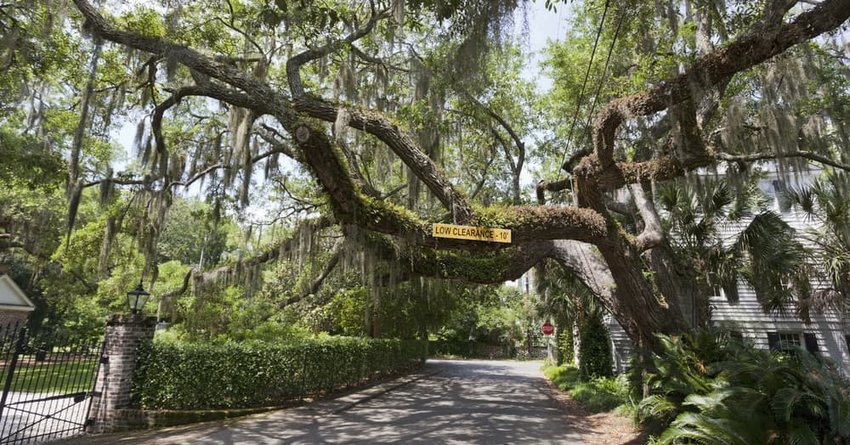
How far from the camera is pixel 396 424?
7.75m

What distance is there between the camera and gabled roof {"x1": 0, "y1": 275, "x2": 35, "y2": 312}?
1497 centimetres

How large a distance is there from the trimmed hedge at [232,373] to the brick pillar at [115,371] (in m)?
0.18

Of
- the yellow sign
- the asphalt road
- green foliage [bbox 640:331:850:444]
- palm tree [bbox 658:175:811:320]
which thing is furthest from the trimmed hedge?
palm tree [bbox 658:175:811:320]

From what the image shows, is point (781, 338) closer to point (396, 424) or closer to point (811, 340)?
point (811, 340)

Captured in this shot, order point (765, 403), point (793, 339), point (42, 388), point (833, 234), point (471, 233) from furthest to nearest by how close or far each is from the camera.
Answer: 1. point (793, 339)
2. point (833, 234)
3. point (42, 388)
4. point (471, 233)
5. point (765, 403)

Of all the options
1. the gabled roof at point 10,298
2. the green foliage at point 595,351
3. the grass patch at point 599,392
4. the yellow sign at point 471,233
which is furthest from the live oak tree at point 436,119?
the gabled roof at point 10,298

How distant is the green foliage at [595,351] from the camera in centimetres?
1257

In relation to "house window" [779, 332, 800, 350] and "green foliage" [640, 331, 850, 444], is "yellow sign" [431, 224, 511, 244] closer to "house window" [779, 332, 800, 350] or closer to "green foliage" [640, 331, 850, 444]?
"green foliage" [640, 331, 850, 444]

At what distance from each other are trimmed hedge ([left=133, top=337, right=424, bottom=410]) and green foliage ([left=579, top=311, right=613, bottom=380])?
22.7ft

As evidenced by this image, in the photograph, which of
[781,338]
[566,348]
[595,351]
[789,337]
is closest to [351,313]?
[595,351]

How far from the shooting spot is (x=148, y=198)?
8.31 meters

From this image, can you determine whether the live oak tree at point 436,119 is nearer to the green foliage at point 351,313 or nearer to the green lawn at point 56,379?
the green lawn at point 56,379

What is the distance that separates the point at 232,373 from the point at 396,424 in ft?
9.90

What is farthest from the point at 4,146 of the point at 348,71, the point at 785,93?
the point at 785,93
